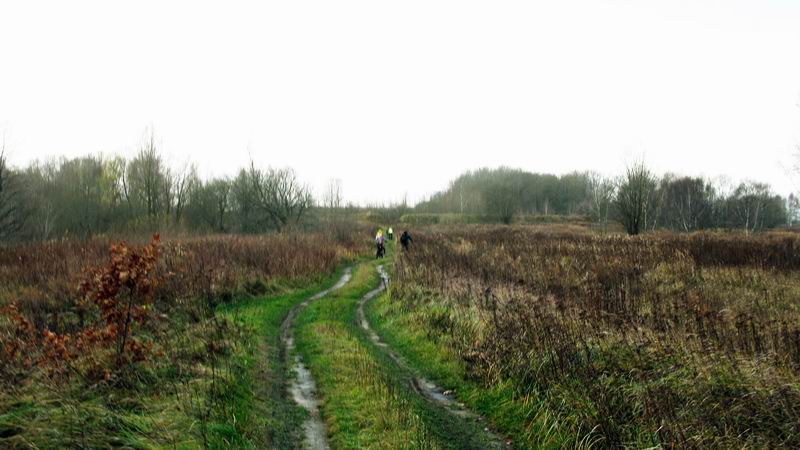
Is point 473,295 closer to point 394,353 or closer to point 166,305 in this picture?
point 394,353

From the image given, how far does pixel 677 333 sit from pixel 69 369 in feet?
27.5

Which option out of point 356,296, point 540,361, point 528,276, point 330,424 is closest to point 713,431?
point 540,361

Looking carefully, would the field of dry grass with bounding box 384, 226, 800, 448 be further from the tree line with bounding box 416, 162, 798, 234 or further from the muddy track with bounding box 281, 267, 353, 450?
the tree line with bounding box 416, 162, 798, 234

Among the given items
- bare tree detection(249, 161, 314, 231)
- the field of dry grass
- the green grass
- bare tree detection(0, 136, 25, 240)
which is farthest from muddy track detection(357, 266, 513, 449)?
bare tree detection(249, 161, 314, 231)

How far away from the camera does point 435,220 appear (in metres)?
79.2

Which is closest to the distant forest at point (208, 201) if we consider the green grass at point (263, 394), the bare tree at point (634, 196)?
the bare tree at point (634, 196)

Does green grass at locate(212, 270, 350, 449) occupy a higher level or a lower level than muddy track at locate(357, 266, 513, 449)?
higher

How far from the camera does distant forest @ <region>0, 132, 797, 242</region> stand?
117 ft

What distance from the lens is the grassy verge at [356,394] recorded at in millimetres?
5730

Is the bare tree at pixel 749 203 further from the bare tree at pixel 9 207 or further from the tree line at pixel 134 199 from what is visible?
the bare tree at pixel 9 207

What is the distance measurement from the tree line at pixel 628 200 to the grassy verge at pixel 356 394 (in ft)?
102

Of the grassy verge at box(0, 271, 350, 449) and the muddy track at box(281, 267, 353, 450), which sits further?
the muddy track at box(281, 267, 353, 450)

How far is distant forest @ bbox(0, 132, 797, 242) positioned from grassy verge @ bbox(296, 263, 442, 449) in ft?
76.2

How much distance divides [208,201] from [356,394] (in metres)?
49.7
